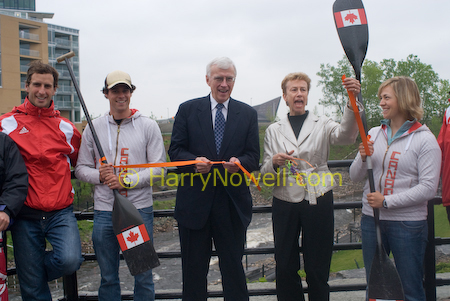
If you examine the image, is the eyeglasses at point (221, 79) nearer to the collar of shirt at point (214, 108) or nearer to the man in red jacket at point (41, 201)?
the collar of shirt at point (214, 108)

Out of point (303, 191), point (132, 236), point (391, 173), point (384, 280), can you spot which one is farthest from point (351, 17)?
point (132, 236)

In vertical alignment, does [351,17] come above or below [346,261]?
above

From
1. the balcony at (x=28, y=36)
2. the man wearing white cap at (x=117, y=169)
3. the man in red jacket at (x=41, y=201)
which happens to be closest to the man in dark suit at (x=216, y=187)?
the man wearing white cap at (x=117, y=169)

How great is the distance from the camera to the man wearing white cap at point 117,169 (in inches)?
108

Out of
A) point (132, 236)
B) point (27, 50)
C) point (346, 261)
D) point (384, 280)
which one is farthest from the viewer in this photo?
point (27, 50)

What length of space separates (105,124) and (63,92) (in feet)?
163

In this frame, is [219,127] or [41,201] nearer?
[41,201]

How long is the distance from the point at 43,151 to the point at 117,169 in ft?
1.79

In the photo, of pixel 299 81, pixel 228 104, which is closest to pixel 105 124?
pixel 228 104

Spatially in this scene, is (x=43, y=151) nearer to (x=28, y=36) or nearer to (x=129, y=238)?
(x=129, y=238)

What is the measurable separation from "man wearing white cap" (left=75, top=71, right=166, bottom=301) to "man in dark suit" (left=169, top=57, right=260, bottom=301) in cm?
24

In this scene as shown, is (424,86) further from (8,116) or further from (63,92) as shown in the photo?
(8,116)

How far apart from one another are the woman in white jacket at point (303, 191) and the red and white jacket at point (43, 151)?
1.55 metres

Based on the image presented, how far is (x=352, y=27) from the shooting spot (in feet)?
9.27
